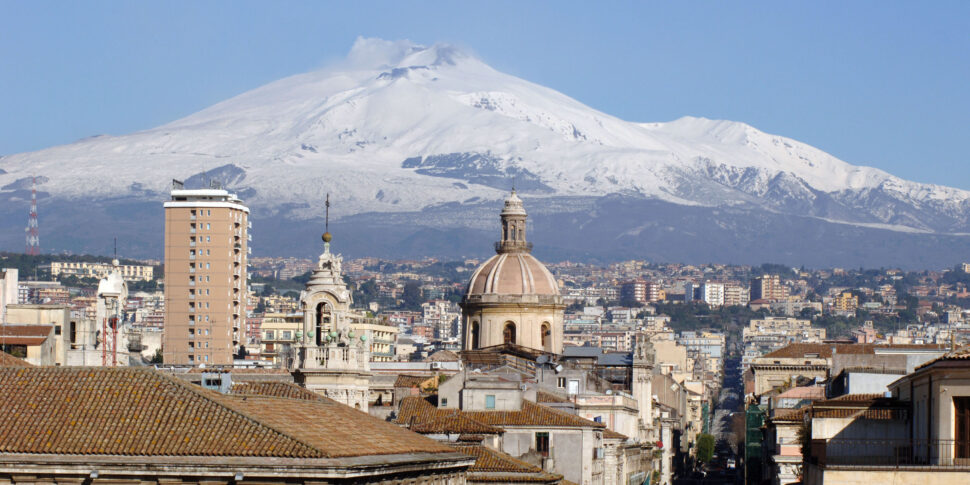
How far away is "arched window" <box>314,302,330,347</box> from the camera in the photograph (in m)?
72.9

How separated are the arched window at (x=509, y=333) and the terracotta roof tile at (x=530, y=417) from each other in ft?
175

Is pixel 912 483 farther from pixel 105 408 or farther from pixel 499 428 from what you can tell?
pixel 499 428

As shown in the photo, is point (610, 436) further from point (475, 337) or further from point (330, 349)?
point (475, 337)

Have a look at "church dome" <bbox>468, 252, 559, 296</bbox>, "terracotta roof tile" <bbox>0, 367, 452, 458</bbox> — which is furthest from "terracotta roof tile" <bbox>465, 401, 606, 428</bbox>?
"church dome" <bbox>468, 252, 559, 296</bbox>

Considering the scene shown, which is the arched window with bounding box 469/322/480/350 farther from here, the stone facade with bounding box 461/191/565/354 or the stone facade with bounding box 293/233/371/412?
the stone facade with bounding box 293/233/371/412

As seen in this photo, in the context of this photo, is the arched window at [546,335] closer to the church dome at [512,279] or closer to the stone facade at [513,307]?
the stone facade at [513,307]

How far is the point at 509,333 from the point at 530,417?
59.3 meters

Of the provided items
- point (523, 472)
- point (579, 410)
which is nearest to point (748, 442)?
point (579, 410)

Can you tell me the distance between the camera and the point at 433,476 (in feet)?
146

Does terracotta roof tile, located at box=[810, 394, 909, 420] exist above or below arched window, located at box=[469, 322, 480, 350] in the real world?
above

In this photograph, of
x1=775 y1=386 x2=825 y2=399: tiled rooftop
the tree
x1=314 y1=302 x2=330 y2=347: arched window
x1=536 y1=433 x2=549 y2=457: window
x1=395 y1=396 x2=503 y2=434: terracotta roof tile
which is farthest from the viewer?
the tree

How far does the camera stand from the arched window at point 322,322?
72875 mm

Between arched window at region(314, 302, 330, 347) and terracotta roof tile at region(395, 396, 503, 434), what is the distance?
3.61 metres

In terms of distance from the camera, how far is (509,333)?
14262 centimetres
